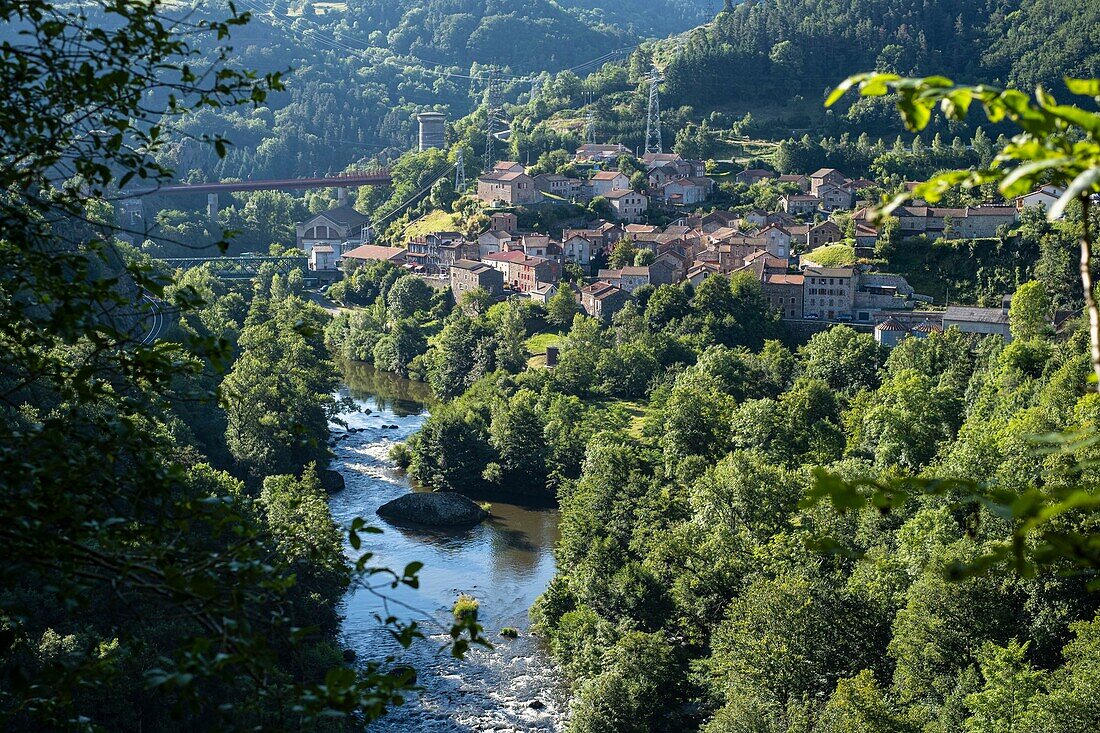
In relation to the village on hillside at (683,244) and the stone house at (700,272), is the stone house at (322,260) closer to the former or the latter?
the village on hillside at (683,244)

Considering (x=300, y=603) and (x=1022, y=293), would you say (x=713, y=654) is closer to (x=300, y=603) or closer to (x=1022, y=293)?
(x=300, y=603)

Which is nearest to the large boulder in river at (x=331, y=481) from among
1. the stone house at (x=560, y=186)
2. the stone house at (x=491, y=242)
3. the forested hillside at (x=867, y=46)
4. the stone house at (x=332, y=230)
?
the stone house at (x=491, y=242)

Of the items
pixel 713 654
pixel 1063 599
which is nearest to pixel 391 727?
pixel 713 654

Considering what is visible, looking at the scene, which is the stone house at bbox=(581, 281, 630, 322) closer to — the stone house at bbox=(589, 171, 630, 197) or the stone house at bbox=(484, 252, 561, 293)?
the stone house at bbox=(484, 252, 561, 293)

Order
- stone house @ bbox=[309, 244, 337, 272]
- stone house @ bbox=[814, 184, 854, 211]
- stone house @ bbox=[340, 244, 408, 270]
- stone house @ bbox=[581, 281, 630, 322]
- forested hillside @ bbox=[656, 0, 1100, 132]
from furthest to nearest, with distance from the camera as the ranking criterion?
forested hillside @ bbox=[656, 0, 1100, 132], stone house @ bbox=[309, 244, 337, 272], stone house @ bbox=[340, 244, 408, 270], stone house @ bbox=[814, 184, 854, 211], stone house @ bbox=[581, 281, 630, 322]

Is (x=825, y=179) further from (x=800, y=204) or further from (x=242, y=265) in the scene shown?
(x=242, y=265)

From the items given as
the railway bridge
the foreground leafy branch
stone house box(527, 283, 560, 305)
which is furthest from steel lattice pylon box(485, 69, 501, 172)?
the foreground leafy branch

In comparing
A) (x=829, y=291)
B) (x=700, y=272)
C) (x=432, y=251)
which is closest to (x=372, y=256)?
(x=432, y=251)

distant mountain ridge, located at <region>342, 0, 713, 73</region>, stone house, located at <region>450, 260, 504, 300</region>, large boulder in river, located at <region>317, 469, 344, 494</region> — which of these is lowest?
large boulder in river, located at <region>317, 469, 344, 494</region>
